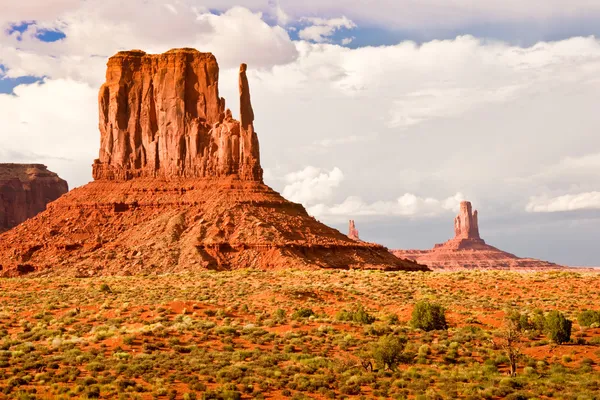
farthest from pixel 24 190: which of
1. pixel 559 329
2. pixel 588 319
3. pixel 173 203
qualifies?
pixel 559 329

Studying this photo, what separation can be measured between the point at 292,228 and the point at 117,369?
65297 millimetres

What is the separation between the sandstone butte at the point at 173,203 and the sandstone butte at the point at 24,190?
212 ft

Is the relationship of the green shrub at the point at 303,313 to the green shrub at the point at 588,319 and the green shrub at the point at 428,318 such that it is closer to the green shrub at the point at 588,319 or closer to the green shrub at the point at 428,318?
the green shrub at the point at 428,318

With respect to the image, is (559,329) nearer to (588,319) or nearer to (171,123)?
(588,319)

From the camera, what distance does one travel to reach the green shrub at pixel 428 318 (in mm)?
45969

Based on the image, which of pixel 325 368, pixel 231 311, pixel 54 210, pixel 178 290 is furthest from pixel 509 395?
pixel 54 210

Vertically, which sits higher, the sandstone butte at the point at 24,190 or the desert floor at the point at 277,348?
the sandstone butte at the point at 24,190

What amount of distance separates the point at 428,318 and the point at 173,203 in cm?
6386

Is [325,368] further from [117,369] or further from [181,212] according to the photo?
[181,212]

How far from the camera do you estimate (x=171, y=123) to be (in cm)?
11600

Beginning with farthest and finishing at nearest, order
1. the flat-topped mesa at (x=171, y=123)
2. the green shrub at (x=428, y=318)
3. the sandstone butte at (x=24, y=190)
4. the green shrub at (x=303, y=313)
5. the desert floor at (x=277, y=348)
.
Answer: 1. the sandstone butte at (x=24, y=190)
2. the flat-topped mesa at (x=171, y=123)
3. the green shrub at (x=303, y=313)
4. the green shrub at (x=428, y=318)
5. the desert floor at (x=277, y=348)

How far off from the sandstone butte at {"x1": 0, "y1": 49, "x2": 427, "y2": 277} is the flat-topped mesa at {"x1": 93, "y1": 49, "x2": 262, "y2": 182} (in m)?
0.14

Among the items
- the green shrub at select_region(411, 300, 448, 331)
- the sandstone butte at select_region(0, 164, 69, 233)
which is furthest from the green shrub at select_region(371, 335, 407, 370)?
the sandstone butte at select_region(0, 164, 69, 233)

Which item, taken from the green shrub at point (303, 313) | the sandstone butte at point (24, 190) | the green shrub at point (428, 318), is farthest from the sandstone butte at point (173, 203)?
the sandstone butte at point (24, 190)
